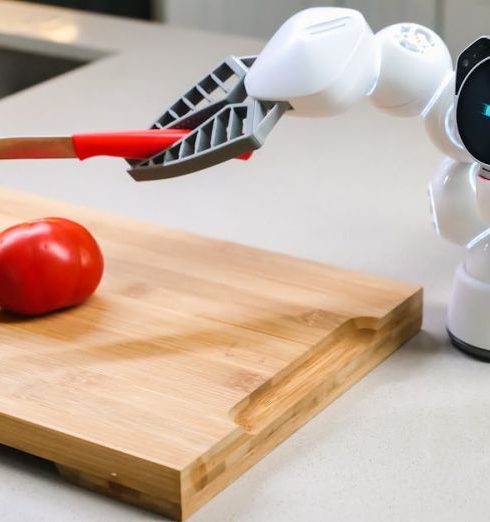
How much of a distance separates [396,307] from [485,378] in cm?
9

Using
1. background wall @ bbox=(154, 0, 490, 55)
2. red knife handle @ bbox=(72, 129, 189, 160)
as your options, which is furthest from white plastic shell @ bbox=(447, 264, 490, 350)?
background wall @ bbox=(154, 0, 490, 55)

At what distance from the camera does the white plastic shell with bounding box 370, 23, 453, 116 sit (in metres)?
0.91

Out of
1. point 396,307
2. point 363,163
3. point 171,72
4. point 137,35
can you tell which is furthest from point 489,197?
point 137,35

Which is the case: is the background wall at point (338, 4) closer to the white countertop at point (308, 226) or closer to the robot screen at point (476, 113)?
the white countertop at point (308, 226)

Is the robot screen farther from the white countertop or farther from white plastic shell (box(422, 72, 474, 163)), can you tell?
the white countertop

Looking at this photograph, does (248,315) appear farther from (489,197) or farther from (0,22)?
(0,22)

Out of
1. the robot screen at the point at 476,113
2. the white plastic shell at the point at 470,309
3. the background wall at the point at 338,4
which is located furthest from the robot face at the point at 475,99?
the background wall at the point at 338,4

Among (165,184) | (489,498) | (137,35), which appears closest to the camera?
(489,498)

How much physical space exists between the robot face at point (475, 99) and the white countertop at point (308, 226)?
0.19 m

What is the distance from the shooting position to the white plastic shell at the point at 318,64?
2.87 feet

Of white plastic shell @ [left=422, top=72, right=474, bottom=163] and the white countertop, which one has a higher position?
white plastic shell @ [left=422, top=72, right=474, bottom=163]

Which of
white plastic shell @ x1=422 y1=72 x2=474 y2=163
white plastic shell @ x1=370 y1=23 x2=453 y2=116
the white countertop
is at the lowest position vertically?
the white countertop

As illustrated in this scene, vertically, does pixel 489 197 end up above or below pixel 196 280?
above

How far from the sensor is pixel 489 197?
90 centimetres
